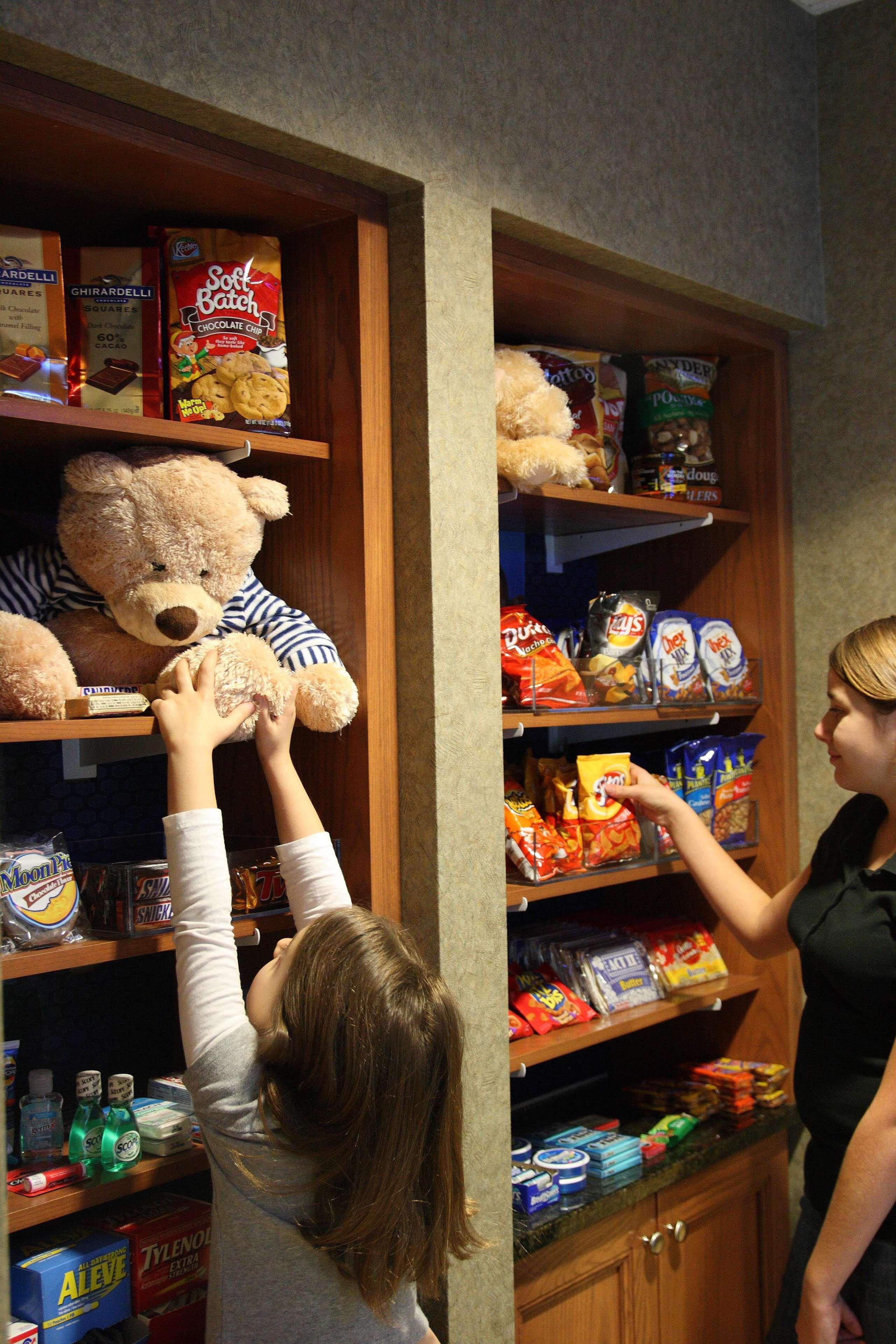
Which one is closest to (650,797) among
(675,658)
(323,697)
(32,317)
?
(675,658)

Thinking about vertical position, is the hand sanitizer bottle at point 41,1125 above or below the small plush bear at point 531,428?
below

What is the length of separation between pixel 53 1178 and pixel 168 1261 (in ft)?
0.68

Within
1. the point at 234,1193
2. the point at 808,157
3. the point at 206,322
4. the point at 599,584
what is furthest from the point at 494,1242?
A: the point at 808,157

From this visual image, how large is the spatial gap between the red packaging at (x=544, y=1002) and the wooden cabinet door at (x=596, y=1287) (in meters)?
0.34

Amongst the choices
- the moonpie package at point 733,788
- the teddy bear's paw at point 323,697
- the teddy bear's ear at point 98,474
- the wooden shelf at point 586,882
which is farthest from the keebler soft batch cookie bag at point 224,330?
the moonpie package at point 733,788

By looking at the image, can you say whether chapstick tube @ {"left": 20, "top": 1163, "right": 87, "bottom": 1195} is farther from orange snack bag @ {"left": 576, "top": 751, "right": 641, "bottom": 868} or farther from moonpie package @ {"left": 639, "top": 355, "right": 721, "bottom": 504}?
moonpie package @ {"left": 639, "top": 355, "right": 721, "bottom": 504}

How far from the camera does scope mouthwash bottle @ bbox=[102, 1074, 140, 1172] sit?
1.47 meters

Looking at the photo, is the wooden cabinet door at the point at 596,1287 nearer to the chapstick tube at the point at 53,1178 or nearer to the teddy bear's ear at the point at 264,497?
the chapstick tube at the point at 53,1178

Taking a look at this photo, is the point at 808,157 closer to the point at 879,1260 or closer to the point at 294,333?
the point at 294,333

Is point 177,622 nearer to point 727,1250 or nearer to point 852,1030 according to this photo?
point 852,1030

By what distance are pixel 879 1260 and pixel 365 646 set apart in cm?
121

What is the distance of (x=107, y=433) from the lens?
1467 millimetres

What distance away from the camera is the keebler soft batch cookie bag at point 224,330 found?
159 cm

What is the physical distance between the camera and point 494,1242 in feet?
5.45
